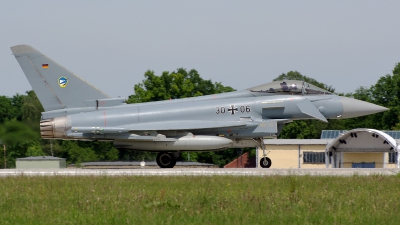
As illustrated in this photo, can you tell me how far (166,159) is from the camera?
2236 cm

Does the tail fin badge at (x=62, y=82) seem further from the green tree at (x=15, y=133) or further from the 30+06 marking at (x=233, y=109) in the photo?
the 30+06 marking at (x=233, y=109)

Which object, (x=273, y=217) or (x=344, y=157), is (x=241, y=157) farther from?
(x=273, y=217)

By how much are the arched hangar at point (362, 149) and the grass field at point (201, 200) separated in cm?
1330

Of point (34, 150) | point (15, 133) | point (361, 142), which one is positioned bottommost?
point (34, 150)

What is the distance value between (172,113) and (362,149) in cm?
1176

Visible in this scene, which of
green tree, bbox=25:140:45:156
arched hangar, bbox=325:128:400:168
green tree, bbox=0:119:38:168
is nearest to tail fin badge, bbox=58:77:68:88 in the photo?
green tree, bbox=0:119:38:168

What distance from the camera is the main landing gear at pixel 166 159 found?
2233cm

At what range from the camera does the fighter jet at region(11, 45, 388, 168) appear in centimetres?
2152

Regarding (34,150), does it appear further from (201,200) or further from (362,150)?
(201,200)

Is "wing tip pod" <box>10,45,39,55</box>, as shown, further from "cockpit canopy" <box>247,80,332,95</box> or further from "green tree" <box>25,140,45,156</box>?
"green tree" <box>25,140,45,156</box>

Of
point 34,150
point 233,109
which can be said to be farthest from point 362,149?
point 34,150

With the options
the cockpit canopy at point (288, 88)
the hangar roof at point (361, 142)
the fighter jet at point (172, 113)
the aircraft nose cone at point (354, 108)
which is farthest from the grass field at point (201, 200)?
the hangar roof at point (361, 142)

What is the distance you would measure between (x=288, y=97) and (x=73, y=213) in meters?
12.3

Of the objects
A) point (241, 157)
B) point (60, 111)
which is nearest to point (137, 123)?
point (60, 111)
